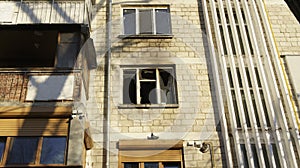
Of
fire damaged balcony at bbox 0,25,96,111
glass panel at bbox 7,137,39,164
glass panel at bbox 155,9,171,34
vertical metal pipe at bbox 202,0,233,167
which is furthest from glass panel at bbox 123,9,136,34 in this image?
glass panel at bbox 7,137,39,164

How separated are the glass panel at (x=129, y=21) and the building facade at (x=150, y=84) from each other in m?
0.04

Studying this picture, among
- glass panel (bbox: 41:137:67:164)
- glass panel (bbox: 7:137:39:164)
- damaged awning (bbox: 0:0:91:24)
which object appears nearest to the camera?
glass panel (bbox: 7:137:39:164)

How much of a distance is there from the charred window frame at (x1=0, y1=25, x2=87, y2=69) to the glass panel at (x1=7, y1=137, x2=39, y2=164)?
2.36 m

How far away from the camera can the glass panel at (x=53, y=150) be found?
8.27 metres

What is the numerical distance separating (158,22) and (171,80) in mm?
2888

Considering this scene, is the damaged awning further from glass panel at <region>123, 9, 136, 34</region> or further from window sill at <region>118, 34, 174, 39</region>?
glass panel at <region>123, 9, 136, 34</region>

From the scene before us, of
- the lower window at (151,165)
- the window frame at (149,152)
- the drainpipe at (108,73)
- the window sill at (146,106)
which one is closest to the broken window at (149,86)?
the window sill at (146,106)

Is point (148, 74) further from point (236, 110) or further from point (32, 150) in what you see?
point (32, 150)

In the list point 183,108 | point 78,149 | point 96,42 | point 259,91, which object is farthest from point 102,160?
point 259,91

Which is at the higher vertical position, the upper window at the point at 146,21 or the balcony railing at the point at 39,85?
the upper window at the point at 146,21

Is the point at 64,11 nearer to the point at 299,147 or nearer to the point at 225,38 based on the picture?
the point at 225,38

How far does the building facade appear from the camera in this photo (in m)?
8.88

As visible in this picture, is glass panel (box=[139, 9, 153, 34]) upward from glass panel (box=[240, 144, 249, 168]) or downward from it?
upward

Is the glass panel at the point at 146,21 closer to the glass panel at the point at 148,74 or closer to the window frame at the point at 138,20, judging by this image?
the window frame at the point at 138,20
